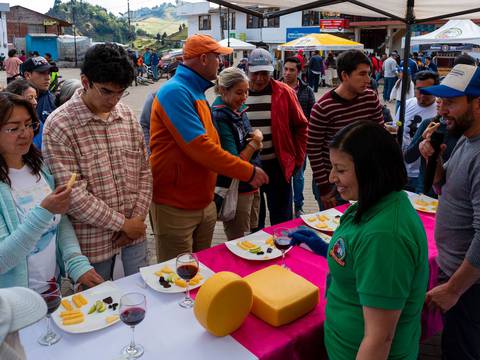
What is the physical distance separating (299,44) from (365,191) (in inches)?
597

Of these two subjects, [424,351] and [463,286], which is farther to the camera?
[424,351]

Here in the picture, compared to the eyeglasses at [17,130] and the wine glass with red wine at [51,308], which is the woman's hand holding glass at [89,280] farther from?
the eyeglasses at [17,130]

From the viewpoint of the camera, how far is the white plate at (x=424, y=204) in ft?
10.1

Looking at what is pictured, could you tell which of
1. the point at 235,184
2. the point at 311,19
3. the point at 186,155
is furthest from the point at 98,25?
the point at 186,155

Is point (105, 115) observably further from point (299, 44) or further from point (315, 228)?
point (299, 44)

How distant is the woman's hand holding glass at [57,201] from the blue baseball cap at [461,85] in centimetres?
175

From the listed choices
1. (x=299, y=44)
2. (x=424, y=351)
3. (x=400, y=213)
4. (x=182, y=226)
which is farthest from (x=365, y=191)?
(x=299, y=44)

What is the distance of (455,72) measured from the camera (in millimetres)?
2104

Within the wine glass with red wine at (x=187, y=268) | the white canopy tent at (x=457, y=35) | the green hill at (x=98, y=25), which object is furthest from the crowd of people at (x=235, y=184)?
the green hill at (x=98, y=25)

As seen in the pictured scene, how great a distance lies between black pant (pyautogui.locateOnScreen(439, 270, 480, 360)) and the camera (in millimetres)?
1985

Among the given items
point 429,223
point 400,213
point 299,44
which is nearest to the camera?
point 400,213

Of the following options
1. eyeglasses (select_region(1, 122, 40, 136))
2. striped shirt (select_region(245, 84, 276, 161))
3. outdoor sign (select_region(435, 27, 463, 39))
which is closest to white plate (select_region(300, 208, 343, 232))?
striped shirt (select_region(245, 84, 276, 161))

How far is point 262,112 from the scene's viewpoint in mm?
3633

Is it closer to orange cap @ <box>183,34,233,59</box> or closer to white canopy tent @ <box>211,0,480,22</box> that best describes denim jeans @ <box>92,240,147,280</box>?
orange cap @ <box>183,34,233,59</box>
